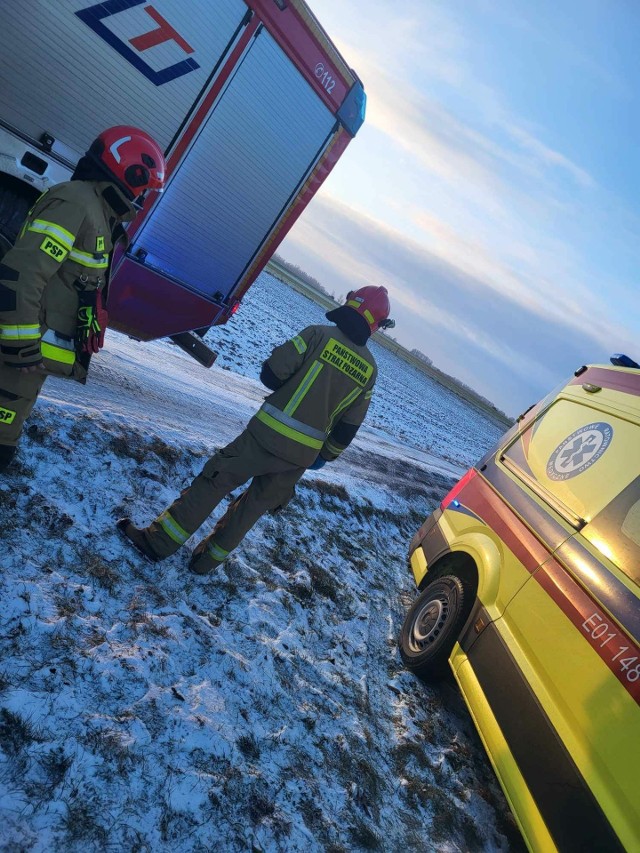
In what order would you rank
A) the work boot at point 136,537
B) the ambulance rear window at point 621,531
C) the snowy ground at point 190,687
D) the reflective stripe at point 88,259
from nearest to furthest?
the snowy ground at point 190,687 → the ambulance rear window at point 621,531 → the reflective stripe at point 88,259 → the work boot at point 136,537

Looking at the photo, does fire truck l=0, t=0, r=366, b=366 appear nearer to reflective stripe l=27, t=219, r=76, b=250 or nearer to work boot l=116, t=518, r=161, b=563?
reflective stripe l=27, t=219, r=76, b=250

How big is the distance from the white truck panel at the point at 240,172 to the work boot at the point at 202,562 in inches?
119

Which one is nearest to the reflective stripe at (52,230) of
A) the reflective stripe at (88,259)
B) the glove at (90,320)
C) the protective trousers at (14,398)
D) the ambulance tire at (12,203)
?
the reflective stripe at (88,259)

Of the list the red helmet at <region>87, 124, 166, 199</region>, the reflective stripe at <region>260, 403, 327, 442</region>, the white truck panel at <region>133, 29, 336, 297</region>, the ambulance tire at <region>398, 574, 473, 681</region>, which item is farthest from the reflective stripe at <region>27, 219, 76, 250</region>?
the ambulance tire at <region>398, 574, 473, 681</region>

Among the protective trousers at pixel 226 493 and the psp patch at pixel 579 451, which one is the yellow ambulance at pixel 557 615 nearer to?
the psp patch at pixel 579 451

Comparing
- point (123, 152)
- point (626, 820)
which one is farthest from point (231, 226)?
point (626, 820)

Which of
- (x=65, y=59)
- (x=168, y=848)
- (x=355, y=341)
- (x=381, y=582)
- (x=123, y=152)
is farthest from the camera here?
(x=381, y=582)

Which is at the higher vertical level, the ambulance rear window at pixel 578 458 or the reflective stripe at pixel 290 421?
the ambulance rear window at pixel 578 458

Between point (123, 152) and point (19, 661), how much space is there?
2626 millimetres

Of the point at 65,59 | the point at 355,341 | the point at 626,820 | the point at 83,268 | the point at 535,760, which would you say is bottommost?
the point at 535,760

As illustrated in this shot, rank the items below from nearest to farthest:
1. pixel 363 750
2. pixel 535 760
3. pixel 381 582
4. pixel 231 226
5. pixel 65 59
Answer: pixel 535 760, pixel 363 750, pixel 65 59, pixel 381 582, pixel 231 226

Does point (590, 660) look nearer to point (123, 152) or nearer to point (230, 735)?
point (230, 735)

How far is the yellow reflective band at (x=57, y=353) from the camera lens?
9.56 ft

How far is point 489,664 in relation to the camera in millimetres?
3113
